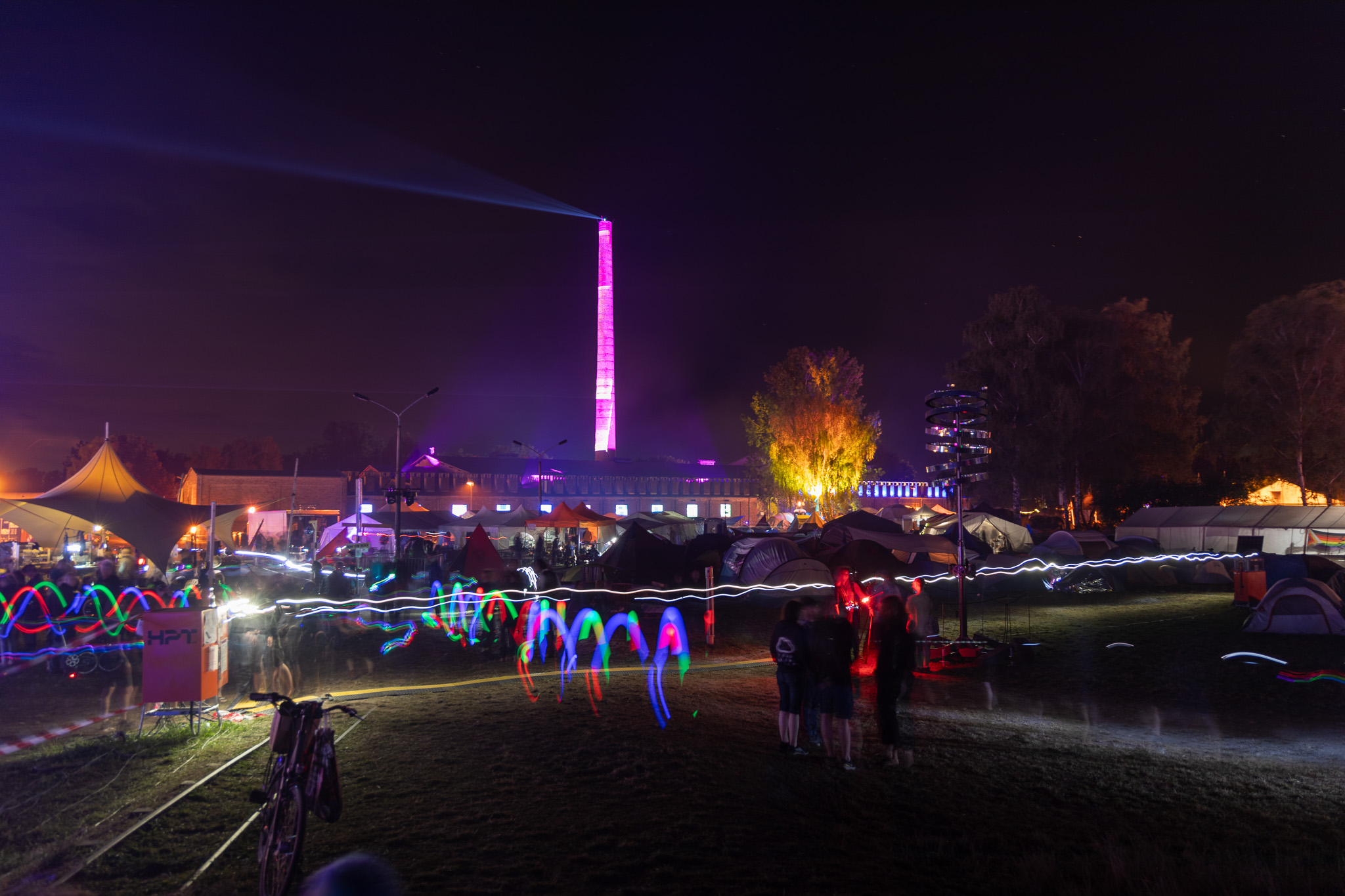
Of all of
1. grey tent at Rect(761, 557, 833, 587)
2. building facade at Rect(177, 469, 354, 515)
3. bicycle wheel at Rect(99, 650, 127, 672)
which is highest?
building facade at Rect(177, 469, 354, 515)

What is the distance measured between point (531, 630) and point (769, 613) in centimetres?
754

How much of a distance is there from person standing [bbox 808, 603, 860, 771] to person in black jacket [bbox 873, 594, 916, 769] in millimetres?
324

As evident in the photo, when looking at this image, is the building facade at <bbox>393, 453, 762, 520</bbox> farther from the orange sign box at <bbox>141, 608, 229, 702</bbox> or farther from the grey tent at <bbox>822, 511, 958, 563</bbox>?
the orange sign box at <bbox>141, 608, 229, 702</bbox>

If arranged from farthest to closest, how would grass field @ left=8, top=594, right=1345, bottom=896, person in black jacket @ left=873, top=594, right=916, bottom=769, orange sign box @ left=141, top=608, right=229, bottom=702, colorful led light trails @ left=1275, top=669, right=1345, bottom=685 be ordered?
1. colorful led light trails @ left=1275, top=669, right=1345, bottom=685
2. orange sign box @ left=141, top=608, right=229, bottom=702
3. person in black jacket @ left=873, top=594, right=916, bottom=769
4. grass field @ left=8, top=594, right=1345, bottom=896

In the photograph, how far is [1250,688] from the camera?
11.2 m

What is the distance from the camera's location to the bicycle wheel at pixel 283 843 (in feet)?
14.6

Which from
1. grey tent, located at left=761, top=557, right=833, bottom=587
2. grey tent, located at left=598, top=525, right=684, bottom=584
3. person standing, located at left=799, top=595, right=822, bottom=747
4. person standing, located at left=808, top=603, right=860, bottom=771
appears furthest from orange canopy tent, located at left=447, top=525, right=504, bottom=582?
person standing, located at left=808, top=603, right=860, bottom=771

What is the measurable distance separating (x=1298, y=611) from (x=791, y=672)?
44.7 feet

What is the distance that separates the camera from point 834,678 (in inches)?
288

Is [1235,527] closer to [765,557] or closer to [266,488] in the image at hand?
[765,557]

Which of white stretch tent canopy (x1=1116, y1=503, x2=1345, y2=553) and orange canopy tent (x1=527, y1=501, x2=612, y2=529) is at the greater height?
orange canopy tent (x1=527, y1=501, x2=612, y2=529)

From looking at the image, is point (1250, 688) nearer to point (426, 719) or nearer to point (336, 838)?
point (426, 719)

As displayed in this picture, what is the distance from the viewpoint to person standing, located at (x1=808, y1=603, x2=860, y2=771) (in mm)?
7266

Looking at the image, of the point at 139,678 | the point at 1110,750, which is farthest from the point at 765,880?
the point at 139,678
